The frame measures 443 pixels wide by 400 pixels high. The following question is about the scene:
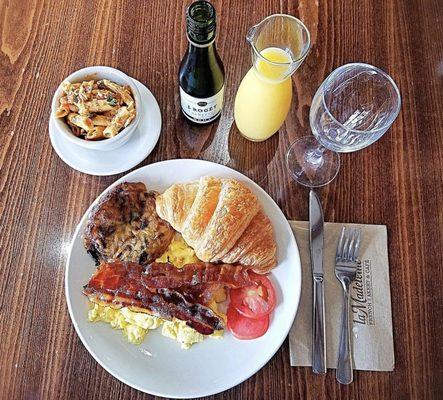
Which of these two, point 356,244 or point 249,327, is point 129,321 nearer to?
point 249,327

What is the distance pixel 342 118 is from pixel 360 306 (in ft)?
1.58

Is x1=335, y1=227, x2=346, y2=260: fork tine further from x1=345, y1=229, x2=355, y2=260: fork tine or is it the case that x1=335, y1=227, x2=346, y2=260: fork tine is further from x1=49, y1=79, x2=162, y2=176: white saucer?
x1=49, y1=79, x2=162, y2=176: white saucer

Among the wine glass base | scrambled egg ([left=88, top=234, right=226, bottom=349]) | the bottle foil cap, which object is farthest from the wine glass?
scrambled egg ([left=88, top=234, right=226, bottom=349])

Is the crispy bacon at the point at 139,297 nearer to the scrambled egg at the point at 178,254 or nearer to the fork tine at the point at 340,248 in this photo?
the scrambled egg at the point at 178,254

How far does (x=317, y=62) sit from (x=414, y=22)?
0.33 metres

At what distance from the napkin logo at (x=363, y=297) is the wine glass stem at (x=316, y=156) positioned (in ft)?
0.95

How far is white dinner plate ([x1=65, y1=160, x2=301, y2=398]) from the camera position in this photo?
1.14 metres

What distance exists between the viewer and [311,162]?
53.6 inches

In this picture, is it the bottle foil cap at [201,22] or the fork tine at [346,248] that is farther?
the fork tine at [346,248]

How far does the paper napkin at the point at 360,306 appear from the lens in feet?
3.94

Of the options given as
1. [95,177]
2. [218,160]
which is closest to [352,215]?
[218,160]


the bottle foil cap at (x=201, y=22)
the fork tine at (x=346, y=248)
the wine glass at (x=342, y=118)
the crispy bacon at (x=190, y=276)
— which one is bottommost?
the crispy bacon at (x=190, y=276)

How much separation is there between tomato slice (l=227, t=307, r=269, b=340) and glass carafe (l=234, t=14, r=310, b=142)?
48cm

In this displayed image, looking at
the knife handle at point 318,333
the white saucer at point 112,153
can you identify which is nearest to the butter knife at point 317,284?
the knife handle at point 318,333
